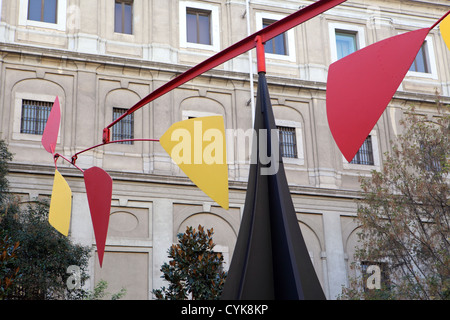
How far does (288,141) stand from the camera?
72.3 feet

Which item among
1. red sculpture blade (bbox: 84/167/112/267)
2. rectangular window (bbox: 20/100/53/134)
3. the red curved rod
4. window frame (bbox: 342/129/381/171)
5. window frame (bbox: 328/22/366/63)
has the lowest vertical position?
red sculpture blade (bbox: 84/167/112/267)

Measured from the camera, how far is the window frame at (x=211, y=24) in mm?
22078

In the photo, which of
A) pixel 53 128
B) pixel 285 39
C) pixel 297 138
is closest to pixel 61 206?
pixel 53 128

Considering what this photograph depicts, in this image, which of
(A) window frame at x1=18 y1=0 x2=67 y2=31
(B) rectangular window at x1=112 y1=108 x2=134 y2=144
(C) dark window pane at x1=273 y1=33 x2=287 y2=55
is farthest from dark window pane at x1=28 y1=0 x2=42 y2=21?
(C) dark window pane at x1=273 y1=33 x2=287 y2=55

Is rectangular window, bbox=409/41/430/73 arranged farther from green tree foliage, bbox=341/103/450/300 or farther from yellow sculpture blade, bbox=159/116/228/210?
yellow sculpture blade, bbox=159/116/228/210

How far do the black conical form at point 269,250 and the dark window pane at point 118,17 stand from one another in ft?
57.5

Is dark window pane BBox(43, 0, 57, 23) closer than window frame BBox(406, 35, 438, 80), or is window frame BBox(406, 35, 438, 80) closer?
dark window pane BBox(43, 0, 57, 23)

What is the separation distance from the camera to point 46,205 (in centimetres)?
1611

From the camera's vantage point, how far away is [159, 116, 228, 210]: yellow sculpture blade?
17.8ft

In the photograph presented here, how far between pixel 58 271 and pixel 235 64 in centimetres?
1013

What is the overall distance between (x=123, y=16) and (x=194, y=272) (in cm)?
1425

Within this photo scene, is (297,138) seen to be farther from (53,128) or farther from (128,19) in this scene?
(53,128)

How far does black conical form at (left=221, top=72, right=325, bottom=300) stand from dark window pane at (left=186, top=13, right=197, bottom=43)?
58.5ft
